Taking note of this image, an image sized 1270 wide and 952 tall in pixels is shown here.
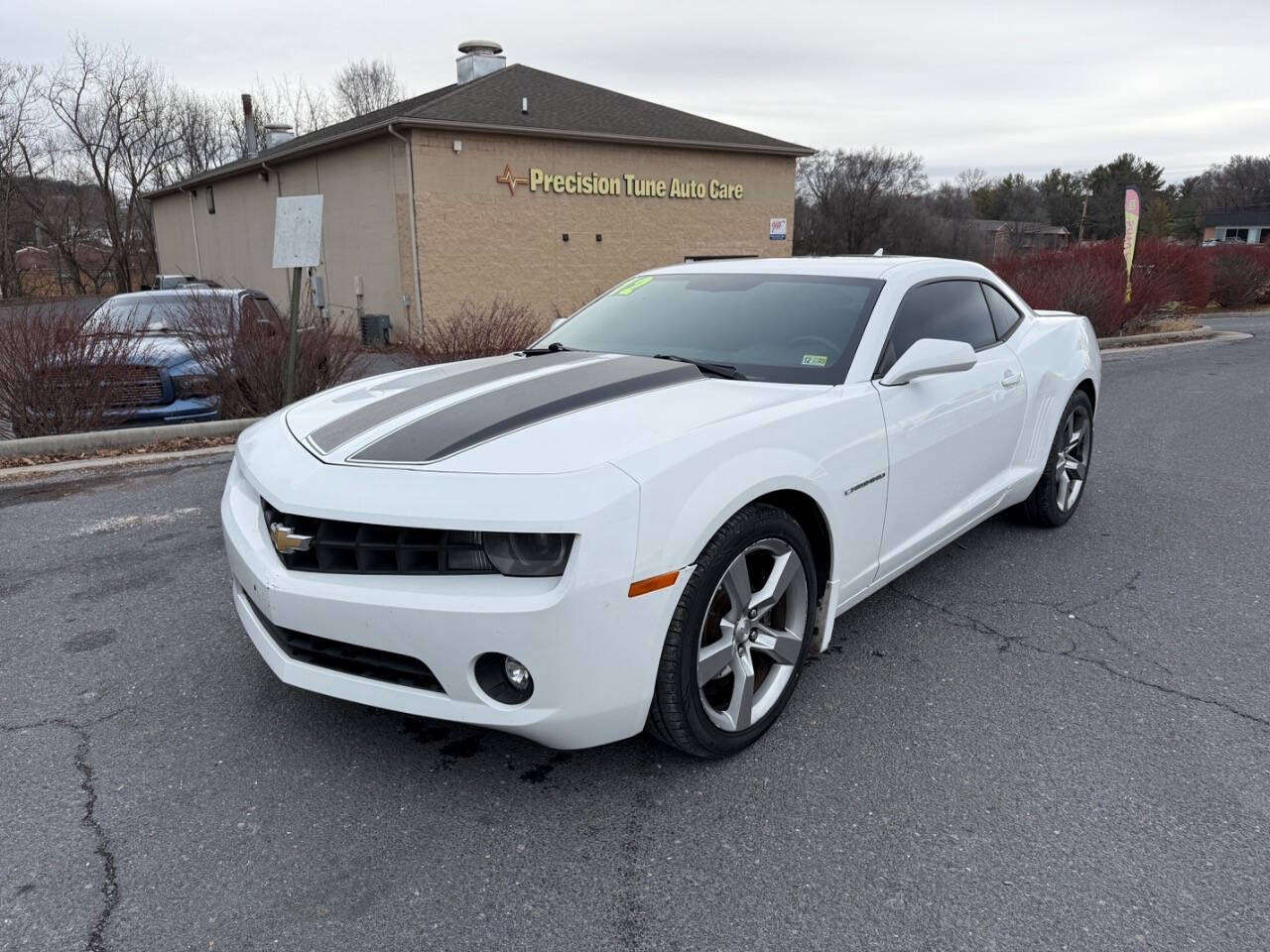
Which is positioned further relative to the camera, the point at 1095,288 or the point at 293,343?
the point at 1095,288

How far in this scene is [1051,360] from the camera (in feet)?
15.4

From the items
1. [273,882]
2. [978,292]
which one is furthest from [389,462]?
[978,292]

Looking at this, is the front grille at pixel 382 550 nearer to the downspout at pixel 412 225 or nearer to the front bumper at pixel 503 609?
the front bumper at pixel 503 609

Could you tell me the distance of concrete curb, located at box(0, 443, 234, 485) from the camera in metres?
6.51

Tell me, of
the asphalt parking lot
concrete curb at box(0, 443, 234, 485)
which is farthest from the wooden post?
the asphalt parking lot

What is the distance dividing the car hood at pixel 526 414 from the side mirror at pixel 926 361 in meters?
0.34

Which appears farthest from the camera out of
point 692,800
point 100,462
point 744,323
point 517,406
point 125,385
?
point 125,385

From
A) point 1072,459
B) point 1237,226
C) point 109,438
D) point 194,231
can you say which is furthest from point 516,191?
point 1237,226

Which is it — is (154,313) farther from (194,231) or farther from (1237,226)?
(1237,226)

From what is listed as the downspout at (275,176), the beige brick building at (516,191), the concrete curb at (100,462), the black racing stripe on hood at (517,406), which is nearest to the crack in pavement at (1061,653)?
the black racing stripe on hood at (517,406)

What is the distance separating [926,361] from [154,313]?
333 inches

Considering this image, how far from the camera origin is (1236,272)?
2392 centimetres

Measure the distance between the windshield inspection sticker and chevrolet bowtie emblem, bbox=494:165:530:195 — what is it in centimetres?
1562

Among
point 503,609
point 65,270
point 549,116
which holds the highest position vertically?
point 549,116
